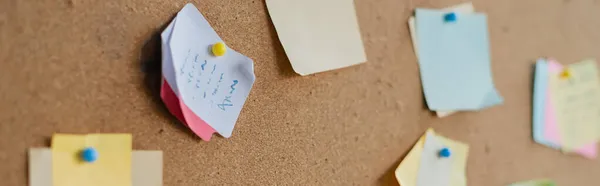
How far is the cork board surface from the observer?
17.6 inches

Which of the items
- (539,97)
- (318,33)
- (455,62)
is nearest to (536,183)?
(539,97)

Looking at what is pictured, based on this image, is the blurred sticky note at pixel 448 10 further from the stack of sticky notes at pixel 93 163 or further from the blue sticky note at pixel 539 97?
the stack of sticky notes at pixel 93 163

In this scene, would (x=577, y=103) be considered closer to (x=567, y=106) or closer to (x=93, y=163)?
(x=567, y=106)

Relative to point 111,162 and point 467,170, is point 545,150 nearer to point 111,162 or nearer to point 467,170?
point 467,170

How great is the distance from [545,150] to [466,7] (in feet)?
0.83

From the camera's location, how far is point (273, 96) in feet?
1.86

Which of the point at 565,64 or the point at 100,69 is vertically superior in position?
the point at 100,69

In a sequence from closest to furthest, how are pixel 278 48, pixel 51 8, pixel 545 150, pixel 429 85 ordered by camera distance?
pixel 51 8 < pixel 278 48 < pixel 429 85 < pixel 545 150

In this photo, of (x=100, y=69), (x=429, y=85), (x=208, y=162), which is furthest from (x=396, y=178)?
(x=100, y=69)

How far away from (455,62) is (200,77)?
1.12 feet

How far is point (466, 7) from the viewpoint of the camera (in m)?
Result: 0.71

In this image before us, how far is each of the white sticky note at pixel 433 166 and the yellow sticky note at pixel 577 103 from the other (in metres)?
0.23

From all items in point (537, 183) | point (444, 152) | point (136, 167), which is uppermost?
point (136, 167)

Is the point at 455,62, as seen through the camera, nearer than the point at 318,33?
No
